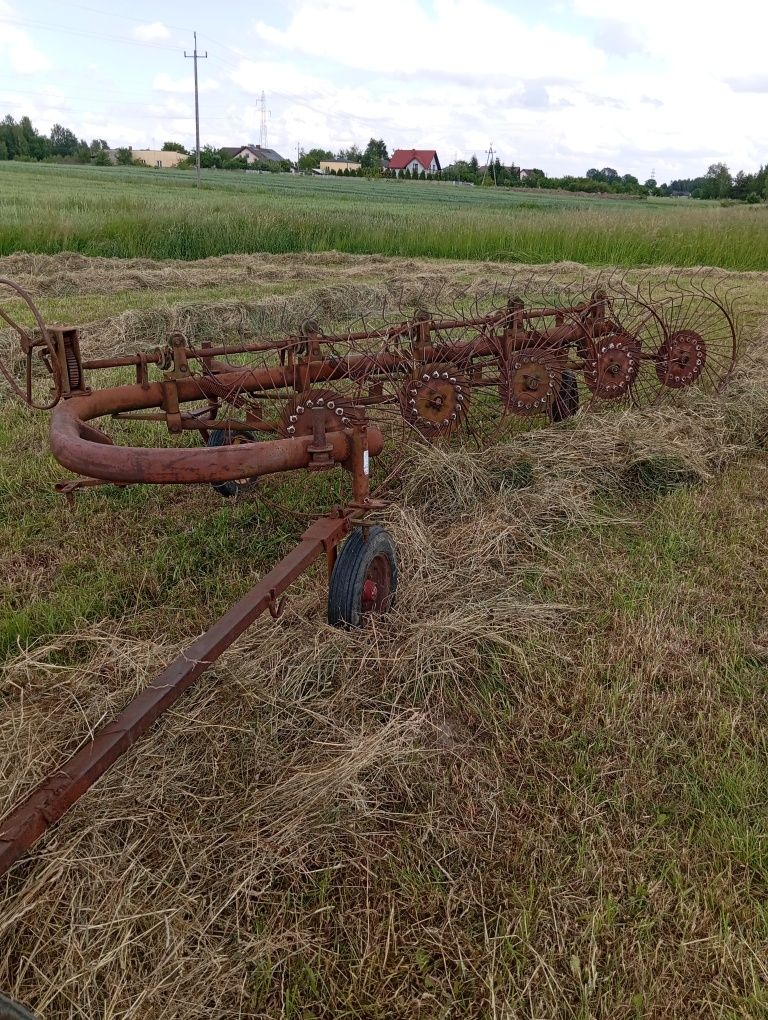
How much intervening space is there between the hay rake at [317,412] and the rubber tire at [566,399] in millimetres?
22

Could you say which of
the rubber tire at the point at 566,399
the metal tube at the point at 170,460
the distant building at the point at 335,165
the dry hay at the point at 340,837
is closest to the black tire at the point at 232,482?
the dry hay at the point at 340,837

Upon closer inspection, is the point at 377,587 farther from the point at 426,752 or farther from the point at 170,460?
the point at 170,460

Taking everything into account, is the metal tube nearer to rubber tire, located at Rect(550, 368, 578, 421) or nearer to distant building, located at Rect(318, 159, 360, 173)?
rubber tire, located at Rect(550, 368, 578, 421)

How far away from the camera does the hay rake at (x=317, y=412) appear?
220 cm

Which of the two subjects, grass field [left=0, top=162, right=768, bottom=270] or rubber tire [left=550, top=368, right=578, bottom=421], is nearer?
rubber tire [left=550, top=368, right=578, bottom=421]

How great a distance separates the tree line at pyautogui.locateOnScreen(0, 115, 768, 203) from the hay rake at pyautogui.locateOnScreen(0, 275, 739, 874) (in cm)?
6092

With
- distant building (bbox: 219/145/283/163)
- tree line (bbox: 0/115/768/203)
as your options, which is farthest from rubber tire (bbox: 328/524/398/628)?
distant building (bbox: 219/145/283/163)

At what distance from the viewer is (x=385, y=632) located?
2795 mm

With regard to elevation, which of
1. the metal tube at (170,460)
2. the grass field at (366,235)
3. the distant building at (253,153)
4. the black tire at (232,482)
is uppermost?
the distant building at (253,153)

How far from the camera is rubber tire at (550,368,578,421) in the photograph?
506 cm

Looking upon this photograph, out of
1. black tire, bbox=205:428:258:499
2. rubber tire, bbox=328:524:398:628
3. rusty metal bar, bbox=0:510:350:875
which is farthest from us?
black tire, bbox=205:428:258:499

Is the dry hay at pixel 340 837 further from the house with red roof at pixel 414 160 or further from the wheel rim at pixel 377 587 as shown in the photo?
the house with red roof at pixel 414 160

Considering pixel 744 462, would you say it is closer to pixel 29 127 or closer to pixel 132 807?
pixel 132 807

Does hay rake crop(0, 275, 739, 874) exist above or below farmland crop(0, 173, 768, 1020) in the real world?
above
